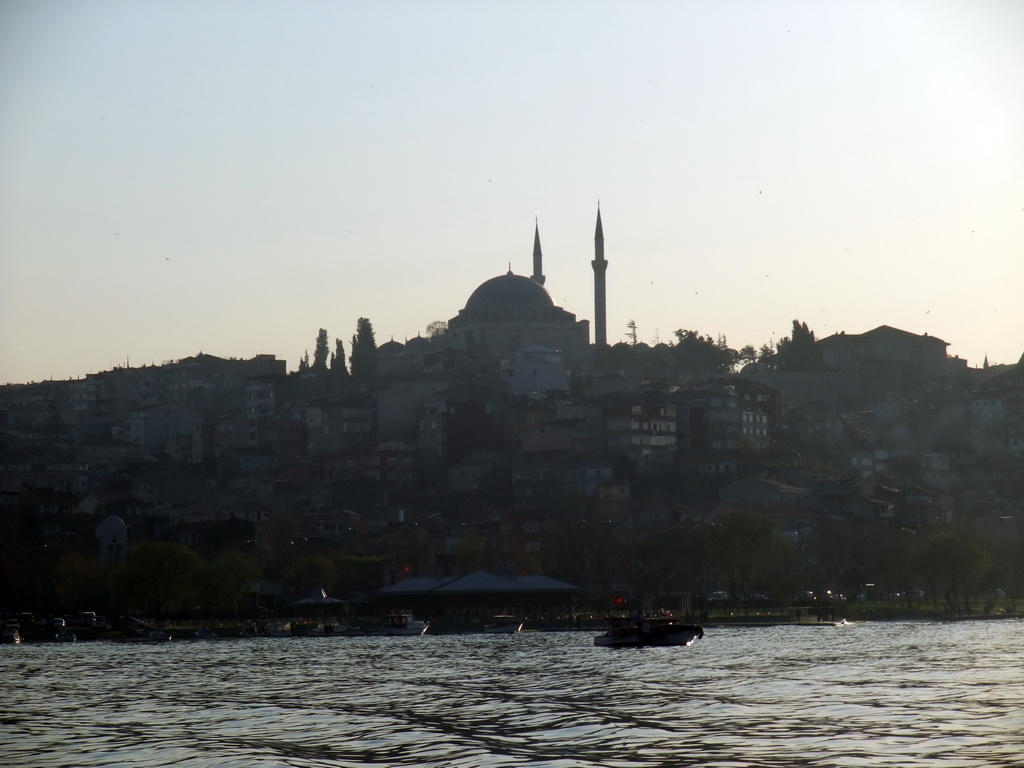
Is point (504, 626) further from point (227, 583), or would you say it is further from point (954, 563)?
point (954, 563)

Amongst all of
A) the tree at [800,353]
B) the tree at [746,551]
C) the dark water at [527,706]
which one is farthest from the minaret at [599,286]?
the dark water at [527,706]

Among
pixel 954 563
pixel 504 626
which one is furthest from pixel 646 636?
pixel 954 563

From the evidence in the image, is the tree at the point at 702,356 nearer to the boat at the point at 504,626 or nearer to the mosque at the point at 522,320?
the mosque at the point at 522,320

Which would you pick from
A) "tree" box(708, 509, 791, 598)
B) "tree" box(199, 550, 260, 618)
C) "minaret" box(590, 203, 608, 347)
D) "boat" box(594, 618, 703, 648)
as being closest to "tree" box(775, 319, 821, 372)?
"minaret" box(590, 203, 608, 347)

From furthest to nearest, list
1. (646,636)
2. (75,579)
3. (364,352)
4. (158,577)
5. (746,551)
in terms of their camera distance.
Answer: (364,352)
(746,551)
(75,579)
(158,577)
(646,636)

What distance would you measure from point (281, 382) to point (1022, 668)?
338 feet

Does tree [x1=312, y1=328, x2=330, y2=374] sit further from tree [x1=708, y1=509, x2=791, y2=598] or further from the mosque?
tree [x1=708, y1=509, x2=791, y2=598]

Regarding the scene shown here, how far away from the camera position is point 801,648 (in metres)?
57.6

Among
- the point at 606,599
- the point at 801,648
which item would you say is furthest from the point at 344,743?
the point at 606,599

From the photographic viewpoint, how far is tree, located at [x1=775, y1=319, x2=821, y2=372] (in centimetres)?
15025

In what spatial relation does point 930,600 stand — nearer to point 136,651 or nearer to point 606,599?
point 606,599

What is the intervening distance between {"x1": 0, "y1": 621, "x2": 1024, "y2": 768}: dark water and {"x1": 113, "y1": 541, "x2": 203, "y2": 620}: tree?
16.5 metres

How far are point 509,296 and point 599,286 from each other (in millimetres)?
7781

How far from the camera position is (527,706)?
3912cm
